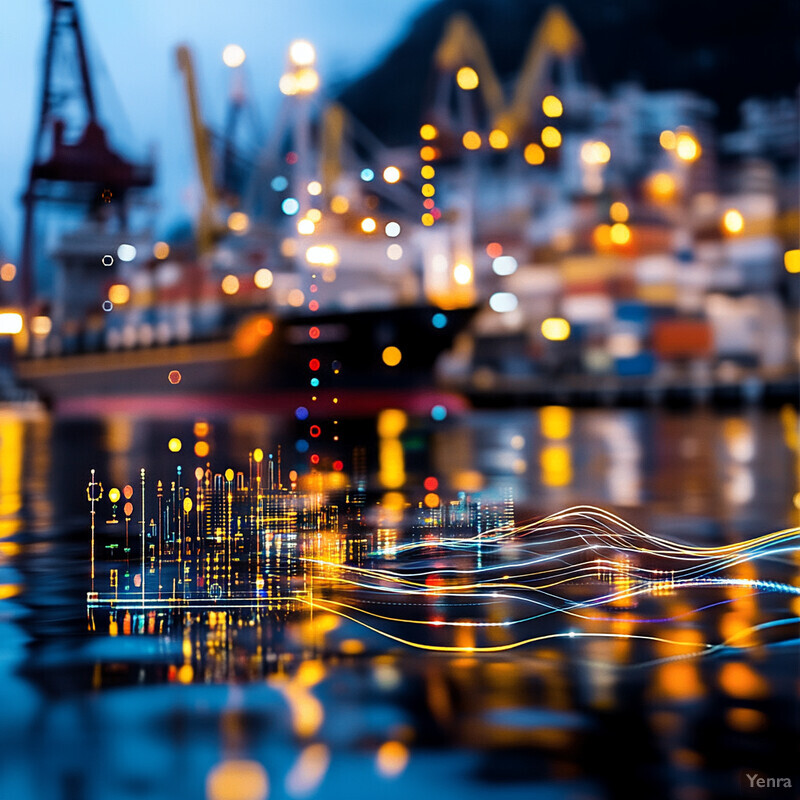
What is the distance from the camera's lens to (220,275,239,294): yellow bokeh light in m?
36.0

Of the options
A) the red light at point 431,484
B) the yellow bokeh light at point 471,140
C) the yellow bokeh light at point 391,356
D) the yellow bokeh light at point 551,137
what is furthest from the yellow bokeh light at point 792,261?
the red light at point 431,484

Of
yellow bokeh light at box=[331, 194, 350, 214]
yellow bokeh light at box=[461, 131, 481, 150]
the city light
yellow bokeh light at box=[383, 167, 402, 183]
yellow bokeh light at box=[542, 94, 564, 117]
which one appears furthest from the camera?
yellow bokeh light at box=[542, 94, 564, 117]

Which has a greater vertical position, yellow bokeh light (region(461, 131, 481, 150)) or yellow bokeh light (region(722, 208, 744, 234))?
yellow bokeh light (region(461, 131, 481, 150))

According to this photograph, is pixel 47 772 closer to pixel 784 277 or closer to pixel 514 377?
pixel 514 377

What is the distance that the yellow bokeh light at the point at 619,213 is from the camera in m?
69.0

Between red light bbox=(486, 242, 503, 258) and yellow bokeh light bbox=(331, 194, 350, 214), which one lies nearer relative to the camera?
yellow bokeh light bbox=(331, 194, 350, 214)

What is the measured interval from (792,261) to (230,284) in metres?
45.5

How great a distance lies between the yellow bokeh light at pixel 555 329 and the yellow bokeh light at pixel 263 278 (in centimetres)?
Answer: 2644

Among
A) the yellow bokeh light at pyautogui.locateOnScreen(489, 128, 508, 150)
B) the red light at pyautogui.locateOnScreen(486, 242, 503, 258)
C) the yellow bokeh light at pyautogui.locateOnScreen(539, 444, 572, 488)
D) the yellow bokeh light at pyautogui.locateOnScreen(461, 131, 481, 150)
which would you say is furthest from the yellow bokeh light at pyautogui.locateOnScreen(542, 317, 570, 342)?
the yellow bokeh light at pyautogui.locateOnScreen(539, 444, 572, 488)

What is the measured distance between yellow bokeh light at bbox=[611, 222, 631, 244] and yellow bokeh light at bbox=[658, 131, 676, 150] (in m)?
18.9

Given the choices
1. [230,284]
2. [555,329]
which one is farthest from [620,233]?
[230,284]

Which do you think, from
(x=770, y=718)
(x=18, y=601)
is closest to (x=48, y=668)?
(x=18, y=601)

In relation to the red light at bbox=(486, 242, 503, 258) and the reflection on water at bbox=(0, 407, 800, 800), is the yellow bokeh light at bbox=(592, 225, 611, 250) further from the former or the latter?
the reflection on water at bbox=(0, 407, 800, 800)

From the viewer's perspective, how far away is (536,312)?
63.8 metres
